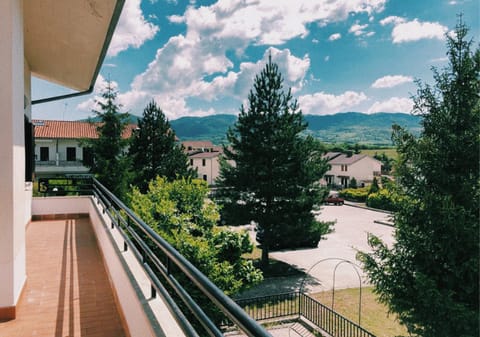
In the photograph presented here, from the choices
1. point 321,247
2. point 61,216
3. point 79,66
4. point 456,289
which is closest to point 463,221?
point 456,289

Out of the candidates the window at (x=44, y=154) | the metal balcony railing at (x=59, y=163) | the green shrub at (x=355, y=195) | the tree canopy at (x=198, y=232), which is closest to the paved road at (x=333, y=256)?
the tree canopy at (x=198, y=232)

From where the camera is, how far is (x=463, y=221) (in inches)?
311

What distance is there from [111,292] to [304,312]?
10.3m

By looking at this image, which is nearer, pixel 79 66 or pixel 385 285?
pixel 79 66

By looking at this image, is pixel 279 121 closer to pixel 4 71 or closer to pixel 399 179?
pixel 399 179

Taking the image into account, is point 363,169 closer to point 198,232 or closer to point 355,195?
point 355,195

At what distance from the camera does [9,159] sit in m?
2.79

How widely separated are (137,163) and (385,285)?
18.4 metres

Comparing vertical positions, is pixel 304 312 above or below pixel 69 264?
below

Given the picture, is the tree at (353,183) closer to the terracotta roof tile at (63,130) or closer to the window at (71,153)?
the terracotta roof tile at (63,130)

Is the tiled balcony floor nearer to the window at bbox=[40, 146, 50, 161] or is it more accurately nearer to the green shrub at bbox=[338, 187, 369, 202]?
the window at bbox=[40, 146, 50, 161]

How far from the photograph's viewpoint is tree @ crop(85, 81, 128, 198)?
2058 centimetres

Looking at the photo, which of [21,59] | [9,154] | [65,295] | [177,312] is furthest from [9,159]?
[177,312]

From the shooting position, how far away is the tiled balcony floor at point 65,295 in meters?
2.87
